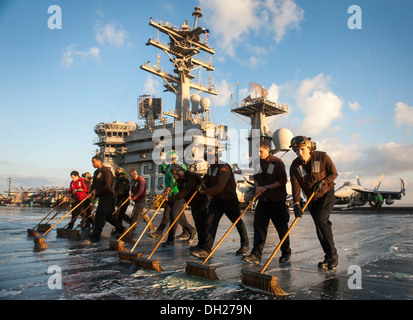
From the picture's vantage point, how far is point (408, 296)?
307 centimetres

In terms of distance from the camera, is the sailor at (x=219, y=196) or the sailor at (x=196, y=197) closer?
the sailor at (x=219, y=196)

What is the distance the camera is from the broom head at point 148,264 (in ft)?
13.6

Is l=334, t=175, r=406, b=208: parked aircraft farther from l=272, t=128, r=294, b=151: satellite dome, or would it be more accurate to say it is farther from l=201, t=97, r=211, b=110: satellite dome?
l=201, t=97, r=211, b=110: satellite dome

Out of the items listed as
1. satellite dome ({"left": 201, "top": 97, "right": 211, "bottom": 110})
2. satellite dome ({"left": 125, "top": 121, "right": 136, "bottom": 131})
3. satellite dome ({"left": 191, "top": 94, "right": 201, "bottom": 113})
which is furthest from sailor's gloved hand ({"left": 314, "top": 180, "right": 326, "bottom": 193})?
satellite dome ({"left": 125, "top": 121, "right": 136, "bottom": 131})

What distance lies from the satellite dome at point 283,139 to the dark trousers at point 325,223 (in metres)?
35.4

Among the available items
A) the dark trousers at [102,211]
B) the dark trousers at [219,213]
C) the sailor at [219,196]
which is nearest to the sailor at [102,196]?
the dark trousers at [102,211]

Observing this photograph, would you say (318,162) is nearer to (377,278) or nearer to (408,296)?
(377,278)

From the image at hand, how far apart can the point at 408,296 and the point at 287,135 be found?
1477 inches

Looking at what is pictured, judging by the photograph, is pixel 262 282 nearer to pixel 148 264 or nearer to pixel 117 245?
pixel 148 264

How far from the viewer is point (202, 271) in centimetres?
374

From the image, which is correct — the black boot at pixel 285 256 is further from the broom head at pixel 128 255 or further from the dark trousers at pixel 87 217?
the dark trousers at pixel 87 217
